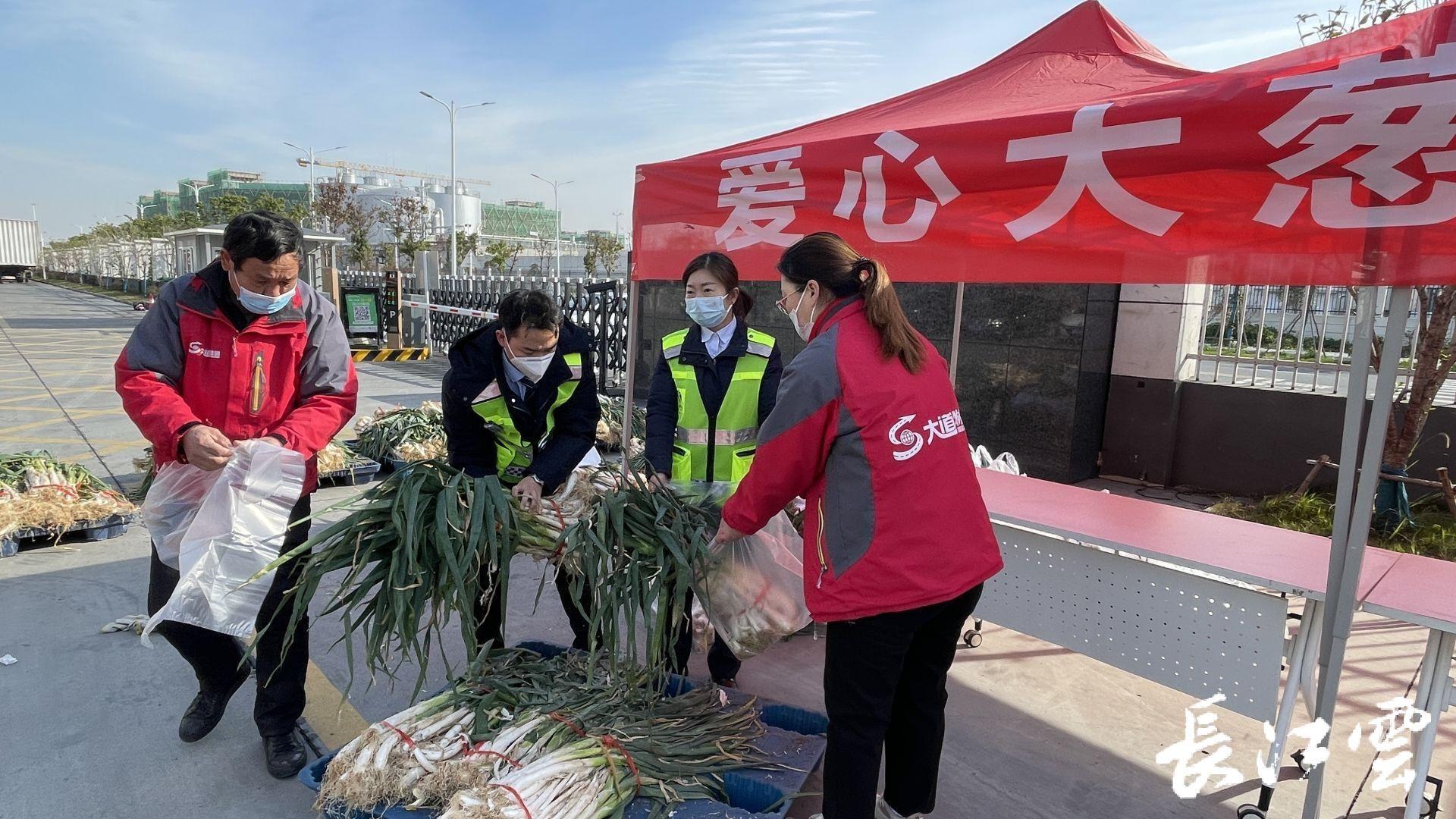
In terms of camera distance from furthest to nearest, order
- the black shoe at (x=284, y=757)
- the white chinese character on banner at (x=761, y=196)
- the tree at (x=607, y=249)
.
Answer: the tree at (x=607, y=249) < the white chinese character on banner at (x=761, y=196) < the black shoe at (x=284, y=757)

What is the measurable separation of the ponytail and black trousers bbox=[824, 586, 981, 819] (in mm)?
594

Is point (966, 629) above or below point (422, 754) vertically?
below

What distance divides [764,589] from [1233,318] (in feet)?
17.5

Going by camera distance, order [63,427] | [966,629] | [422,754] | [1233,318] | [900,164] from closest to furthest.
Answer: [422,754] < [900,164] < [966,629] < [1233,318] < [63,427]

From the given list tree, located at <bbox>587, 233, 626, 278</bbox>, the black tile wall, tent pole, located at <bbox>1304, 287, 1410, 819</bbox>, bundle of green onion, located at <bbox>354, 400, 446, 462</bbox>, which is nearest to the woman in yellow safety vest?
tent pole, located at <bbox>1304, 287, 1410, 819</bbox>

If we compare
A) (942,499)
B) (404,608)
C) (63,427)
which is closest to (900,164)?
(942,499)

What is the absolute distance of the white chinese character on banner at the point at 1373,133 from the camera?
5.37 feet

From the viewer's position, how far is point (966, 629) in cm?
371

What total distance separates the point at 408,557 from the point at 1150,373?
5771 mm

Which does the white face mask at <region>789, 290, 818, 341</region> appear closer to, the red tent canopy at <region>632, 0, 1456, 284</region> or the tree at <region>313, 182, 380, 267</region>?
the red tent canopy at <region>632, 0, 1456, 284</region>

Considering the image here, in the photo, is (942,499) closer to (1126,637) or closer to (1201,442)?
(1126,637)

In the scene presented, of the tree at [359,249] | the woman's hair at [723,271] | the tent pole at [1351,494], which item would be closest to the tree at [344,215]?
the tree at [359,249]

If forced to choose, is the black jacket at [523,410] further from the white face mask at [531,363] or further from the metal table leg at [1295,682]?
the metal table leg at [1295,682]

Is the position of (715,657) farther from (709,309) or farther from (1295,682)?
(1295,682)
